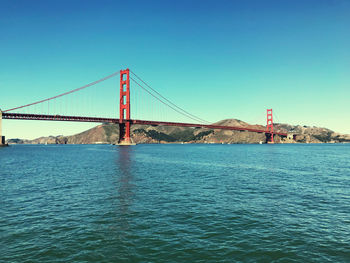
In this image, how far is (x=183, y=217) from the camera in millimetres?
12969

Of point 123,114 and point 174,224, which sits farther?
point 123,114

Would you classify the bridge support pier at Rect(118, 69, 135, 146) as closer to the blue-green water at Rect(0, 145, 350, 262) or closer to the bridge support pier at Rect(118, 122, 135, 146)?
the bridge support pier at Rect(118, 122, 135, 146)

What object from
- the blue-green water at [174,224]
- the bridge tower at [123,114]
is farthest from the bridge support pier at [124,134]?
the blue-green water at [174,224]

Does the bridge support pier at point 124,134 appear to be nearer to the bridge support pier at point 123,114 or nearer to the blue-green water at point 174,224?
the bridge support pier at point 123,114

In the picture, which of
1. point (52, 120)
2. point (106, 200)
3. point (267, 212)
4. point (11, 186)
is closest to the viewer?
point (267, 212)

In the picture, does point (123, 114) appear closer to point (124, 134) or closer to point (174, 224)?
point (124, 134)

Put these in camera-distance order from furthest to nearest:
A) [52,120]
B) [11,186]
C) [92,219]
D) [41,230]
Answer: [52,120] < [11,186] < [92,219] < [41,230]

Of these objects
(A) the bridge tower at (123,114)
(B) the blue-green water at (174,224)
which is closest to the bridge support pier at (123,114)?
(A) the bridge tower at (123,114)

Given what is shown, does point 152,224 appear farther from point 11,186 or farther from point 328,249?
point 11,186

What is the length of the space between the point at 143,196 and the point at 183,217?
5.57 metres

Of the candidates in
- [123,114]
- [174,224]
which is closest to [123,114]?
[123,114]

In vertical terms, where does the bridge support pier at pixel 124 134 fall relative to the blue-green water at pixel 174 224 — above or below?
above

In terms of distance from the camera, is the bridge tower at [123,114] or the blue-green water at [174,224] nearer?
the blue-green water at [174,224]

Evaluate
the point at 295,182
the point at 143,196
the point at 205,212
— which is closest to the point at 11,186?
the point at 143,196
